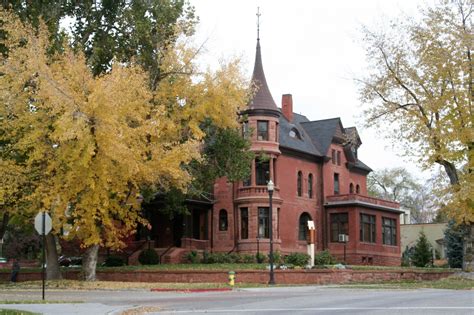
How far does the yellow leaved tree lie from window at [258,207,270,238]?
15.8 metres

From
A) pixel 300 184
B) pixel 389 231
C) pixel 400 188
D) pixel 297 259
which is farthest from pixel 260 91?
pixel 400 188

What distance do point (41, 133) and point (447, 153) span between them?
18993 millimetres

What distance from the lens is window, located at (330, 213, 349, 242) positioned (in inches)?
2033

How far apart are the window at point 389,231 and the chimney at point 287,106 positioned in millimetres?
11477

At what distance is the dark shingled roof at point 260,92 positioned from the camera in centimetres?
4684

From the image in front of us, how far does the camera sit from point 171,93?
105 ft

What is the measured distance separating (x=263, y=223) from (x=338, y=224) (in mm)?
8248

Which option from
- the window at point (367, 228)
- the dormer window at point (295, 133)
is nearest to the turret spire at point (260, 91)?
the dormer window at point (295, 133)

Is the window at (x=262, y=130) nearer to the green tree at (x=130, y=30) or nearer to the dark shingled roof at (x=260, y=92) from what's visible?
the dark shingled roof at (x=260, y=92)

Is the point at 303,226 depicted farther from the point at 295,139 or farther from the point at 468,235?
the point at 468,235

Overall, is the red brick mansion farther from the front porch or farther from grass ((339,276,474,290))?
grass ((339,276,474,290))

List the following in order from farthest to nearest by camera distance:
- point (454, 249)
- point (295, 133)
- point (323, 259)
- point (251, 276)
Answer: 1. point (454, 249)
2. point (295, 133)
3. point (323, 259)
4. point (251, 276)

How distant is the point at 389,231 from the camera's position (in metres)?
55.9

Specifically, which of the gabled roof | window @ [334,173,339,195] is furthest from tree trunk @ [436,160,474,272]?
window @ [334,173,339,195]
